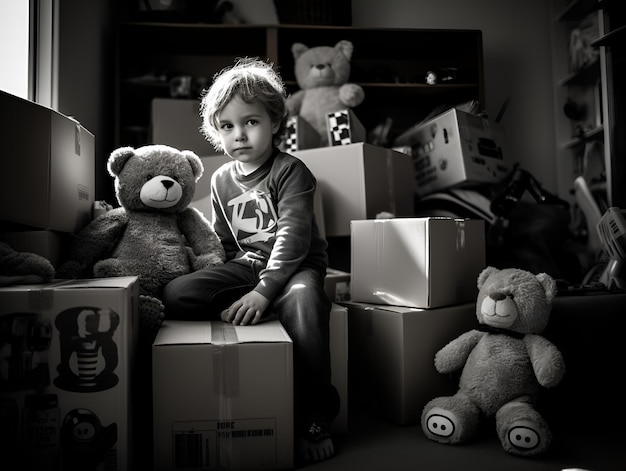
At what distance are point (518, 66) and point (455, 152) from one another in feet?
3.49

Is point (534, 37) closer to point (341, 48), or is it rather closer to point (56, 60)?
point (341, 48)

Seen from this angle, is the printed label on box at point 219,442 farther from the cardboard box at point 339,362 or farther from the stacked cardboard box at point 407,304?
the stacked cardboard box at point 407,304

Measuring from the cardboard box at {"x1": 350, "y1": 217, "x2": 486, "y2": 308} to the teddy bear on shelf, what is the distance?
367 mm

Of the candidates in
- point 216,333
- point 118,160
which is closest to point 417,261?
point 216,333

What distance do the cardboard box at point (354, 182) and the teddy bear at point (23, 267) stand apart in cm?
100

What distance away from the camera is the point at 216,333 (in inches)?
39.9

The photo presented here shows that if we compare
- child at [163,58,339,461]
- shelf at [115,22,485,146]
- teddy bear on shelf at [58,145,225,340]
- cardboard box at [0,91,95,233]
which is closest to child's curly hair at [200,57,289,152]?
child at [163,58,339,461]

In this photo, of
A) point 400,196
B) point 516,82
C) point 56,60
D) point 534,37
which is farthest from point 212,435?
point 534,37

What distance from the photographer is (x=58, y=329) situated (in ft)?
2.91

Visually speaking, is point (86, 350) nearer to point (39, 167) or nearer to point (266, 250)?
point (39, 167)

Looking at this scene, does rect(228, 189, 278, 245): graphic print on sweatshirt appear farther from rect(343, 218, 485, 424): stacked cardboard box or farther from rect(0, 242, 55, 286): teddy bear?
rect(0, 242, 55, 286): teddy bear

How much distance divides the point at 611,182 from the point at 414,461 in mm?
1701

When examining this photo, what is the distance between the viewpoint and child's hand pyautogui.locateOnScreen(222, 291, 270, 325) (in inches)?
43.0

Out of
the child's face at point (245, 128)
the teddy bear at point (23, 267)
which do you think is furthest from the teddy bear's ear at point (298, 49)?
the teddy bear at point (23, 267)
